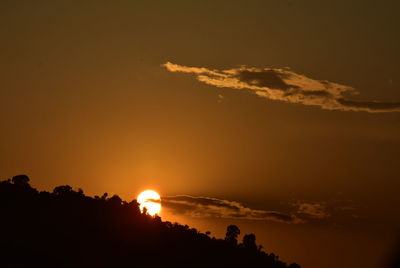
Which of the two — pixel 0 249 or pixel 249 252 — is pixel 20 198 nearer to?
pixel 0 249

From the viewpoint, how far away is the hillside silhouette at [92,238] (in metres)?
110

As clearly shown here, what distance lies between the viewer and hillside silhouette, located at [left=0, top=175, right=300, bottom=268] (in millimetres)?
109500

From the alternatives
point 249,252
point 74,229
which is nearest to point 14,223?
point 74,229

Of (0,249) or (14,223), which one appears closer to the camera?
(0,249)

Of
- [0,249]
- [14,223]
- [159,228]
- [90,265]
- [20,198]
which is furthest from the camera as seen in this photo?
[159,228]

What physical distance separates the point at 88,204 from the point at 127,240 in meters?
24.5

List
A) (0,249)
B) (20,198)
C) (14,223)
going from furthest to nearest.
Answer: (20,198), (14,223), (0,249)

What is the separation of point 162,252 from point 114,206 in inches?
1020

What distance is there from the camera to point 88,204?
500ft

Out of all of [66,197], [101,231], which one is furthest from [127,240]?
[66,197]

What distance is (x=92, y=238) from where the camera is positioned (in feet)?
416

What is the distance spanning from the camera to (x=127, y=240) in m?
131

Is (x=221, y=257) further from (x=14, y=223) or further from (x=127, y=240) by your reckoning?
(x=14, y=223)

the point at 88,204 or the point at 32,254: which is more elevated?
the point at 88,204
